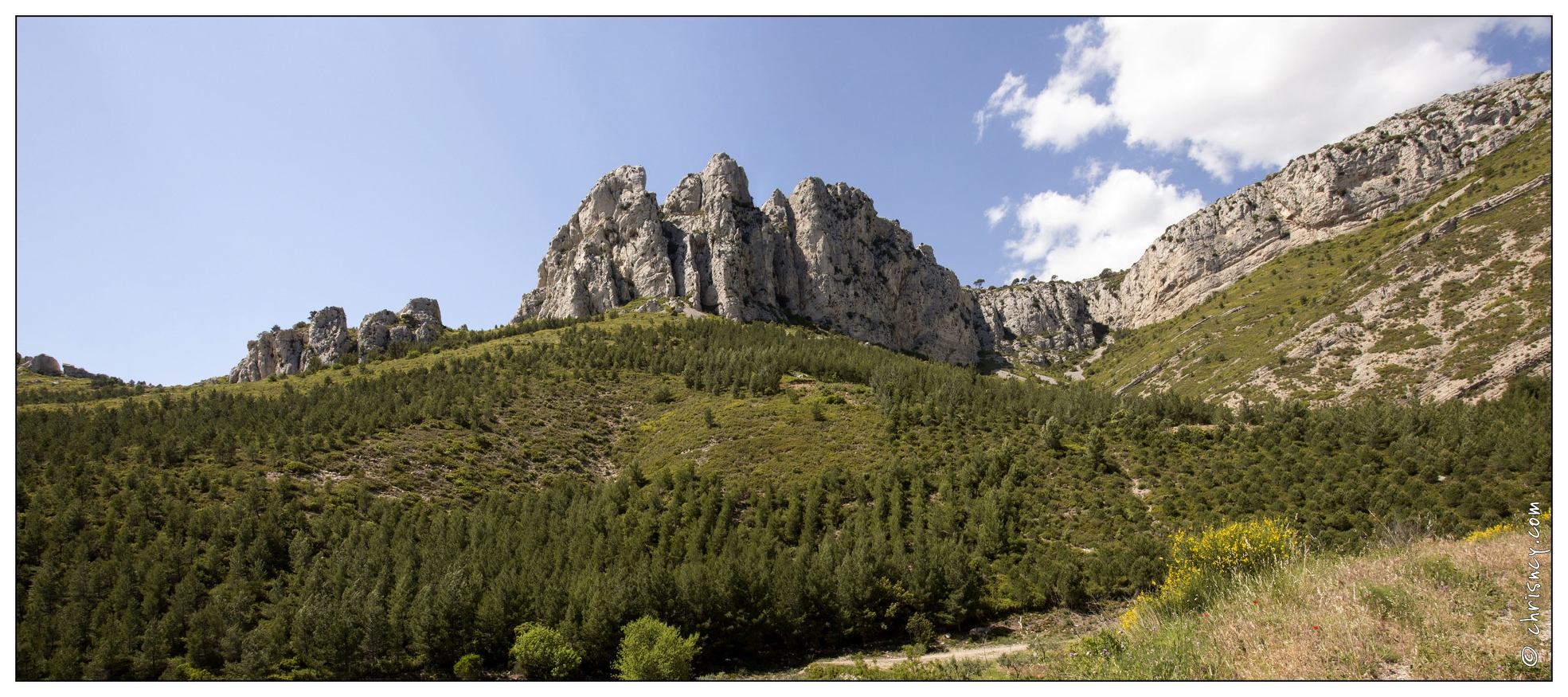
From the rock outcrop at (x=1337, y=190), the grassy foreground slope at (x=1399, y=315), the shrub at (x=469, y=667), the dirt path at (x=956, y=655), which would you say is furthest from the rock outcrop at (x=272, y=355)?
the rock outcrop at (x=1337, y=190)

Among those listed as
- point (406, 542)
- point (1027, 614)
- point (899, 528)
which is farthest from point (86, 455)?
point (1027, 614)

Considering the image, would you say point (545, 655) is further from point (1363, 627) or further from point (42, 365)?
point (42, 365)

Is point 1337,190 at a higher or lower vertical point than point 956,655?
higher

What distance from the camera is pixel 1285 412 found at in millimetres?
50438

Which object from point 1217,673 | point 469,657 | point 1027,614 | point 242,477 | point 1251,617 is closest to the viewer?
point 1217,673

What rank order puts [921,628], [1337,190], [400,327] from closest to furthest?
[921,628], [400,327], [1337,190]

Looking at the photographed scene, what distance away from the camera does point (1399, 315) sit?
74.9 meters

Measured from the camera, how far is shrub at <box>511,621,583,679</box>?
23.3m

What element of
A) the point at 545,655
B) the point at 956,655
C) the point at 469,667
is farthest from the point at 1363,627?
the point at 469,667

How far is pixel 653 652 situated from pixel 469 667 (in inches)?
339

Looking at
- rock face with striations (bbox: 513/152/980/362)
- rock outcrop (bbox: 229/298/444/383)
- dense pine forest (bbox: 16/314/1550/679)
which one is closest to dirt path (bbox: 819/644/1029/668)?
dense pine forest (bbox: 16/314/1550/679)

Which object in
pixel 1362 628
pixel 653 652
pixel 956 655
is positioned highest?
pixel 1362 628
